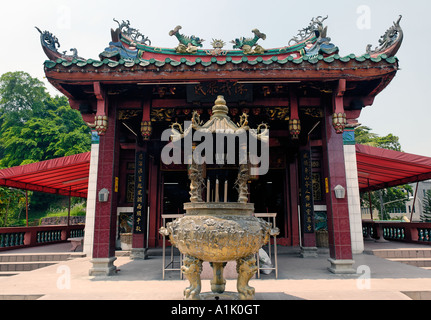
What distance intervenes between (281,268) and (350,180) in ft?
15.1

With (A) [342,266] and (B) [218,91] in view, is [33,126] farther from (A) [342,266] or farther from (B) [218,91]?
(A) [342,266]

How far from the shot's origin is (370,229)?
13523mm

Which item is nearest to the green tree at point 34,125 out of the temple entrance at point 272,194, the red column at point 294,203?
the temple entrance at point 272,194

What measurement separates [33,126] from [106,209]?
3063 cm

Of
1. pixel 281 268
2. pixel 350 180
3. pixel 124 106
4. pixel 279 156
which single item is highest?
pixel 124 106

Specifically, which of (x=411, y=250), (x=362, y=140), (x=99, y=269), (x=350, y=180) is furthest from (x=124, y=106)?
(x=362, y=140)

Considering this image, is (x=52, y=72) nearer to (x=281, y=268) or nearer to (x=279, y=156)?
(x=281, y=268)

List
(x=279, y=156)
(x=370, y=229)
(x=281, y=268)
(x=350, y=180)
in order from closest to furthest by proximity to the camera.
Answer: (x=281, y=268), (x=350, y=180), (x=279, y=156), (x=370, y=229)

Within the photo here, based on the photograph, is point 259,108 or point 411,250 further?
point 411,250

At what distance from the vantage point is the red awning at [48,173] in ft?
28.7

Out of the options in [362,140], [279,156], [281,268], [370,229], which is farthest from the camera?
[362,140]

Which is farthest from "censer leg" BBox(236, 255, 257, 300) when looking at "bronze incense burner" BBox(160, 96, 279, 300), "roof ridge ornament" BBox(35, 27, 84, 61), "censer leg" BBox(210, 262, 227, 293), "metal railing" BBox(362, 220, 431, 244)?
"metal railing" BBox(362, 220, 431, 244)

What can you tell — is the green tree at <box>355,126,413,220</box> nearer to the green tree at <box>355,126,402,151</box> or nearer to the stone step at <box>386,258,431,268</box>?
the green tree at <box>355,126,402,151</box>

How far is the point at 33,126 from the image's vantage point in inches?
1195
